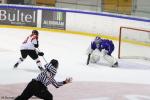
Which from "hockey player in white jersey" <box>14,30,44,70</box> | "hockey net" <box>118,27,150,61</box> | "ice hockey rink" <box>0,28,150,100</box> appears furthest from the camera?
"hockey net" <box>118,27,150,61</box>

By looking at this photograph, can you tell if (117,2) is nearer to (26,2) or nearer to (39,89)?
(26,2)

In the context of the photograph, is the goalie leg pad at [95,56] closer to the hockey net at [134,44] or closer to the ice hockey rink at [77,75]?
the ice hockey rink at [77,75]

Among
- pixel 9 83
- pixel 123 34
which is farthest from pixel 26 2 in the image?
pixel 9 83

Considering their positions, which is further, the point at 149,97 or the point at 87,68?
the point at 87,68

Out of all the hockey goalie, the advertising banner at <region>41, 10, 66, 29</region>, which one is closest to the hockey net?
the hockey goalie

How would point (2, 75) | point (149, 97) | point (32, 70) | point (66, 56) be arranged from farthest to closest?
point (66, 56)
point (32, 70)
point (2, 75)
point (149, 97)

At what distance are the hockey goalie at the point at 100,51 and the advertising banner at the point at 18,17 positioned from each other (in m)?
7.54

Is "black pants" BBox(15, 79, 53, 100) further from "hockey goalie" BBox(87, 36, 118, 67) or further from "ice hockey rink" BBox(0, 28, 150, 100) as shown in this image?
"hockey goalie" BBox(87, 36, 118, 67)

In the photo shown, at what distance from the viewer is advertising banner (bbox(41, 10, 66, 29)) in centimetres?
2262

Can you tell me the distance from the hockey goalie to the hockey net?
1.15 metres

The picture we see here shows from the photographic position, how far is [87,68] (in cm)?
1528

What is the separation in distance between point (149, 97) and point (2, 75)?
13.2 feet

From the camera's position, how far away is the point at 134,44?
18.4 metres

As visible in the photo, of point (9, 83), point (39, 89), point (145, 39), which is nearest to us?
point (39, 89)
